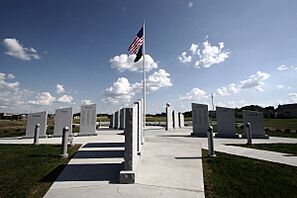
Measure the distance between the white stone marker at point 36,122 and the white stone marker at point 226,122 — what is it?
13189 millimetres

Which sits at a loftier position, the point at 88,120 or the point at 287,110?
the point at 287,110

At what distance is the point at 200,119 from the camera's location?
1625cm

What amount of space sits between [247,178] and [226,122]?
1029cm

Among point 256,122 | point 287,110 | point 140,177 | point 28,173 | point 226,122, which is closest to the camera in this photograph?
point 140,177

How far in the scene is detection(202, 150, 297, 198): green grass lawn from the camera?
14.0 feet

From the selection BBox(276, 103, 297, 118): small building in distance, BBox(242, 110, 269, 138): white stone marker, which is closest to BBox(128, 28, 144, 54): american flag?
BBox(242, 110, 269, 138): white stone marker

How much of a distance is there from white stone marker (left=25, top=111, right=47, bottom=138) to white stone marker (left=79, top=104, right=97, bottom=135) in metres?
2.69

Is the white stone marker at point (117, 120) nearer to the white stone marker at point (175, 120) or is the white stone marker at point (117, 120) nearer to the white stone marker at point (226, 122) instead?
the white stone marker at point (175, 120)

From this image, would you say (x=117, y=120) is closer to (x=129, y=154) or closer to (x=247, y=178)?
(x=129, y=154)

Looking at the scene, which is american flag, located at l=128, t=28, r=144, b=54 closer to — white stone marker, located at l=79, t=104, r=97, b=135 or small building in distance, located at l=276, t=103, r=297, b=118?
white stone marker, located at l=79, t=104, r=97, b=135

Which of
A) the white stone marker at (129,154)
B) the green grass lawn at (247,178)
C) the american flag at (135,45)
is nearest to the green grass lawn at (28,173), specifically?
the white stone marker at (129,154)

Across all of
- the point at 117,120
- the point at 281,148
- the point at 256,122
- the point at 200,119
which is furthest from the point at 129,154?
the point at 117,120

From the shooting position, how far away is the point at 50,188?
4586 millimetres

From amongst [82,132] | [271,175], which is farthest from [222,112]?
[82,132]
